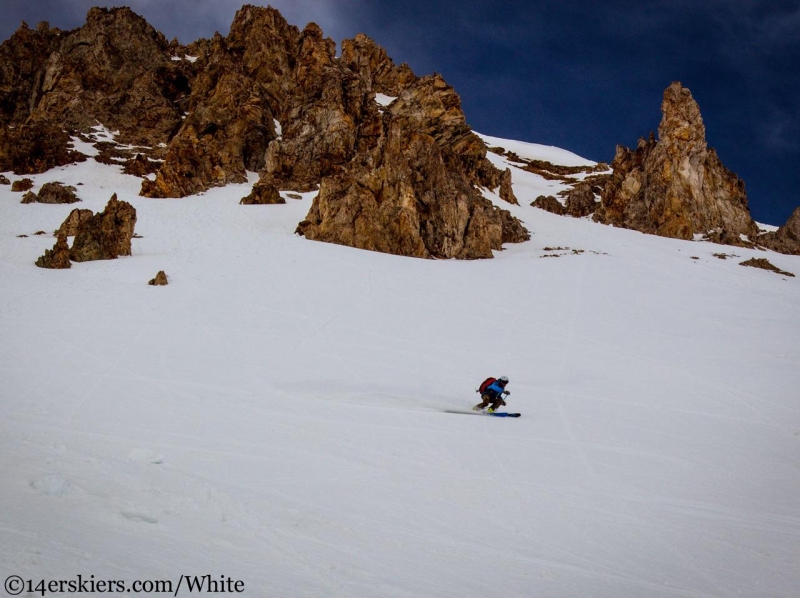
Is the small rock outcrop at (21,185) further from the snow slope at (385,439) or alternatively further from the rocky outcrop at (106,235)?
the snow slope at (385,439)

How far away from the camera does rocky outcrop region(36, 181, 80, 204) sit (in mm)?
35156

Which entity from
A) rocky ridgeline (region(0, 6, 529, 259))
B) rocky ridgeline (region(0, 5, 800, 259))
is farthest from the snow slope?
rocky ridgeline (region(0, 5, 800, 259))

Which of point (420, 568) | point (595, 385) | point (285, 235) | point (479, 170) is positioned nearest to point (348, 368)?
point (595, 385)

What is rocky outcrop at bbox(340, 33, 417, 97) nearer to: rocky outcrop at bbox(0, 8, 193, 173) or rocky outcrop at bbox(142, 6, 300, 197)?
rocky outcrop at bbox(142, 6, 300, 197)

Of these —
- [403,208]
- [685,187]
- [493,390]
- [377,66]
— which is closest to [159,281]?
[493,390]

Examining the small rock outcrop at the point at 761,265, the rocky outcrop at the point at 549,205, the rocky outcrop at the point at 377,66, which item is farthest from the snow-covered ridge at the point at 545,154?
the small rock outcrop at the point at 761,265

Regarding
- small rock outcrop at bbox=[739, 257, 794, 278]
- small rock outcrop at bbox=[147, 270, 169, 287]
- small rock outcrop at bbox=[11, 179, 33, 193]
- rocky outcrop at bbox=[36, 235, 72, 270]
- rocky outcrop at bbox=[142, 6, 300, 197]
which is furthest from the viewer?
rocky outcrop at bbox=[142, 6, 300, 197]

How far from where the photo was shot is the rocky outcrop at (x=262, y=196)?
38.4 meters

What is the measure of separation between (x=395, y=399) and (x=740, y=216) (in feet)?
199

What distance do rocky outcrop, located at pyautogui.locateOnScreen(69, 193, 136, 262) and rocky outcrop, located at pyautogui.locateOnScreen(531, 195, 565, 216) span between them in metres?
47.6

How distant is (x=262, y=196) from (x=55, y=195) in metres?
15.7

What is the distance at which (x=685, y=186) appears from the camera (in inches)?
2045

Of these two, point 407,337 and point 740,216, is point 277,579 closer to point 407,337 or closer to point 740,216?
point 407,337

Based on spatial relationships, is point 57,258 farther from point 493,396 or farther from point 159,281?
point 493,396
